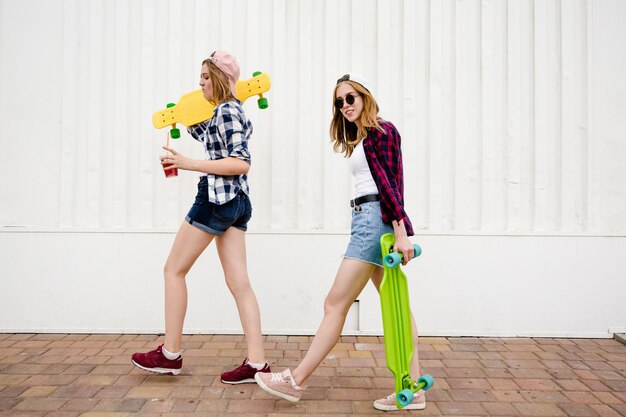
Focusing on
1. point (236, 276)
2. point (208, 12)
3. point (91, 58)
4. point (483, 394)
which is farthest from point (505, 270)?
point (91, 58)

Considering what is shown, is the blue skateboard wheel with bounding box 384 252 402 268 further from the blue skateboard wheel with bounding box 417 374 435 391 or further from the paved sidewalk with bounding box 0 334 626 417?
the paved sidewalk with bounding box 0 334 626 417

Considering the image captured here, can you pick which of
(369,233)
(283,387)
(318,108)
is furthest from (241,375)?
(318,108)

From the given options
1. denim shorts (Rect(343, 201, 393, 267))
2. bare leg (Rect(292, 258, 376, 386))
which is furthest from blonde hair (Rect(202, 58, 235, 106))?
bare leg (Rect(292, 258, 376, 386))

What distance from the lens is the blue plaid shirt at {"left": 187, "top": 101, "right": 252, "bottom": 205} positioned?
8.54 ft

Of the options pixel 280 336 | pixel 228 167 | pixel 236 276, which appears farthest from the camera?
pixel 280 336

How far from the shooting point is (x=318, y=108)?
12.6 ft

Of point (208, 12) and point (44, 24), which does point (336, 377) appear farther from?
point (44, 24)

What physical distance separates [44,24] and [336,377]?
3.63 meters

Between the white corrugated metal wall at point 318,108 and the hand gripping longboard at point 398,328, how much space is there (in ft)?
5.23

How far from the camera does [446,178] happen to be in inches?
151

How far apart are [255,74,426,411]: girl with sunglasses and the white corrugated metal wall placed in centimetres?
145

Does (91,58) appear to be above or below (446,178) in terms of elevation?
above

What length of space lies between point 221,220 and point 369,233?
90 centimetres

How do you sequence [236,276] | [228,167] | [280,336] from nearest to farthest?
[228,167], [236,276], [280,336]
